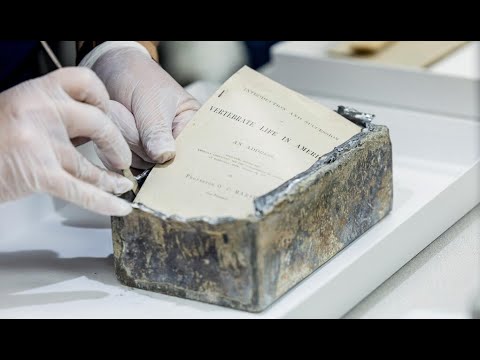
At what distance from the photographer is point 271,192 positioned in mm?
1231

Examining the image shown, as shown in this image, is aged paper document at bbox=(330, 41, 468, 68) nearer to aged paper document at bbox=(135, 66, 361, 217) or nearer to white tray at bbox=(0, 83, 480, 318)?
white tray at bbox=(0, 83, 480, 318)

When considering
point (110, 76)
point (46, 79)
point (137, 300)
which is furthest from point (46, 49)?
point (137, 300)

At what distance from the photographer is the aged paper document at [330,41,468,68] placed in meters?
2.17

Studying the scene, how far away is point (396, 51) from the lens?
7.34 ft

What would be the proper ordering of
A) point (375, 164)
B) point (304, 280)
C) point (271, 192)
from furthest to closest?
1. point (375, 164)
2. point (304, 280)
3. point (271, 192)

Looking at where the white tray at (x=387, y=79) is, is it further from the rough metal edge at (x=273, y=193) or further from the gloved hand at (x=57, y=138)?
the gloved hand at (x=57, y=138)

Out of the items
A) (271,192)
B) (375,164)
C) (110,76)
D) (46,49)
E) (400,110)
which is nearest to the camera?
(271,192)

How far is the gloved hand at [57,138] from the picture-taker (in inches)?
49.1

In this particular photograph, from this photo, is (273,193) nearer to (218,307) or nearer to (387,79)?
(218,307)

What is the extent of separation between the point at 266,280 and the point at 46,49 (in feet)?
2.64

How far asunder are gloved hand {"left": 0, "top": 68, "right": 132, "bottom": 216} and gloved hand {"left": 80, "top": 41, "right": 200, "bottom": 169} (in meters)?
0.08

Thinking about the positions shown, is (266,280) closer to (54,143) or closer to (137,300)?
(137,300)

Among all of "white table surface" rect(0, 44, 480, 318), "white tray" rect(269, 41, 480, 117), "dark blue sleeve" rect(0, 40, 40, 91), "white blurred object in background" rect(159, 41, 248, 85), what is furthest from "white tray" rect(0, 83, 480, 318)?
"white blurred object in background" rect(159, 41, 248, 85)

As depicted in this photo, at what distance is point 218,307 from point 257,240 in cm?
14
